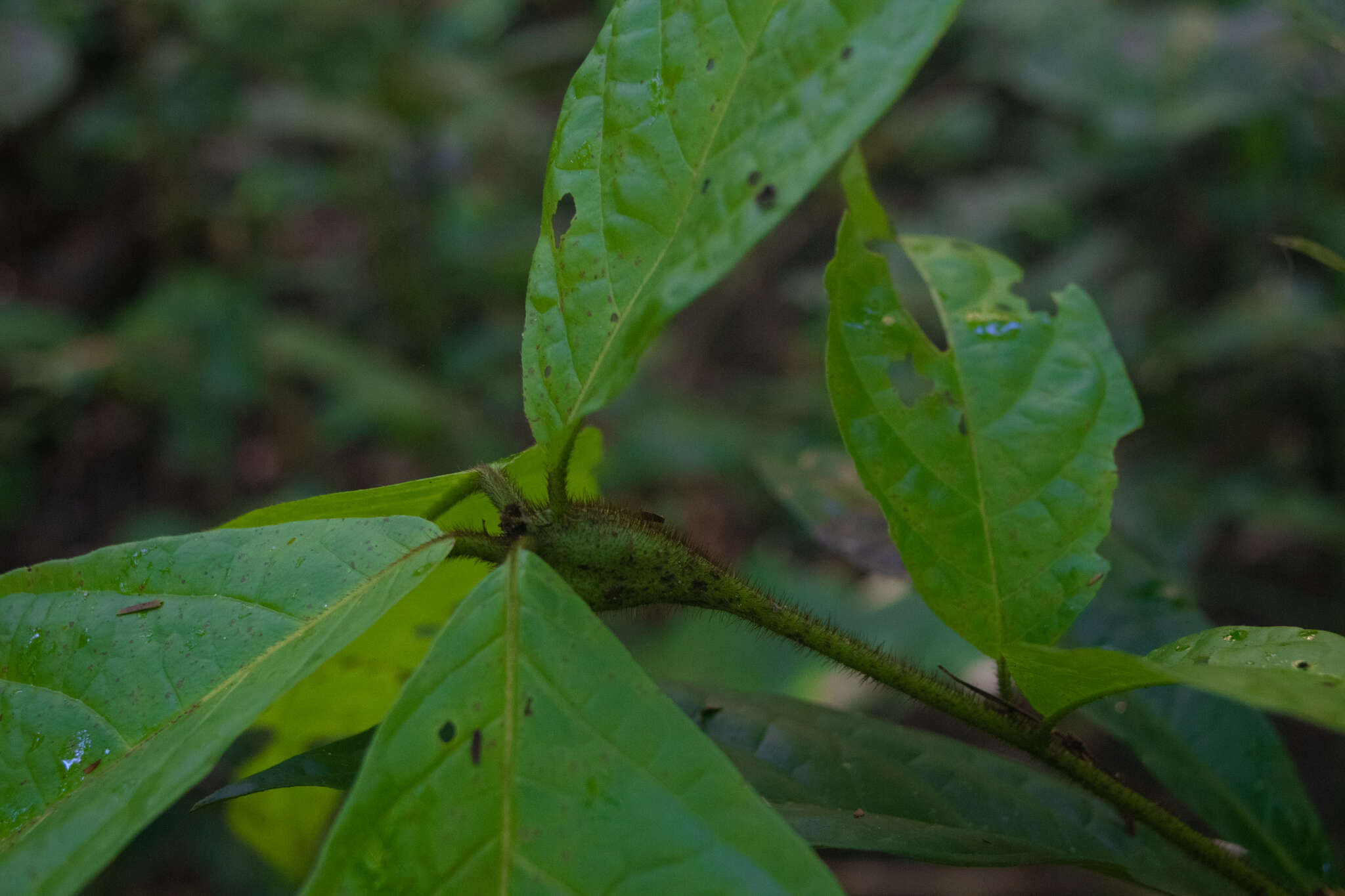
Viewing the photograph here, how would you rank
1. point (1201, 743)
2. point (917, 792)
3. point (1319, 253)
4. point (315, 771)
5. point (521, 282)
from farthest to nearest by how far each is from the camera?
1. point (521, 282)
2. point (1201, 743)
3. point (1319, 253)
4. point (917, 792)
5. point (315, 771)

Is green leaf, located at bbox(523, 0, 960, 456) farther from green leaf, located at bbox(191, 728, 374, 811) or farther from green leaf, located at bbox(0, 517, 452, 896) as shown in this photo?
green leaf, located at bbox(191, 728, 374, 811)

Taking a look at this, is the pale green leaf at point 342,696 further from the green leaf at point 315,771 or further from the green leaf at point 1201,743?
the green leaf at point 1201,743

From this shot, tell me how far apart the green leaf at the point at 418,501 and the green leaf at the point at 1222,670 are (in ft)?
1.23

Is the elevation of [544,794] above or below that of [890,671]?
above

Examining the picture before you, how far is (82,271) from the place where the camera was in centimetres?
441

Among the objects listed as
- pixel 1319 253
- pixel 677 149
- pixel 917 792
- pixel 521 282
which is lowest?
pixel 521 282

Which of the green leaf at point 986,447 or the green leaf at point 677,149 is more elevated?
the green leaf at point 677,149

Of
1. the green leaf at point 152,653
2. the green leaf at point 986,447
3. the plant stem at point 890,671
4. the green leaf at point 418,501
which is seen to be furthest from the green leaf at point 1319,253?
the green leaf at point 152,653

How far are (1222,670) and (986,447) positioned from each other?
0.30 m

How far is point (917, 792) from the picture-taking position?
86 centimetres

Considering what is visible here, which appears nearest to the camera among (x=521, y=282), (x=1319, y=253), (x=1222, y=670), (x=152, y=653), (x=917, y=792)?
(x=1222, y=670)

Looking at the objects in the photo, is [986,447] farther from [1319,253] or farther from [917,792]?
[1319,253]

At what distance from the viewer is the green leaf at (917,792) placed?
74 cm

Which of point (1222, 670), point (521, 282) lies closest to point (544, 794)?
point (1222, 670)
